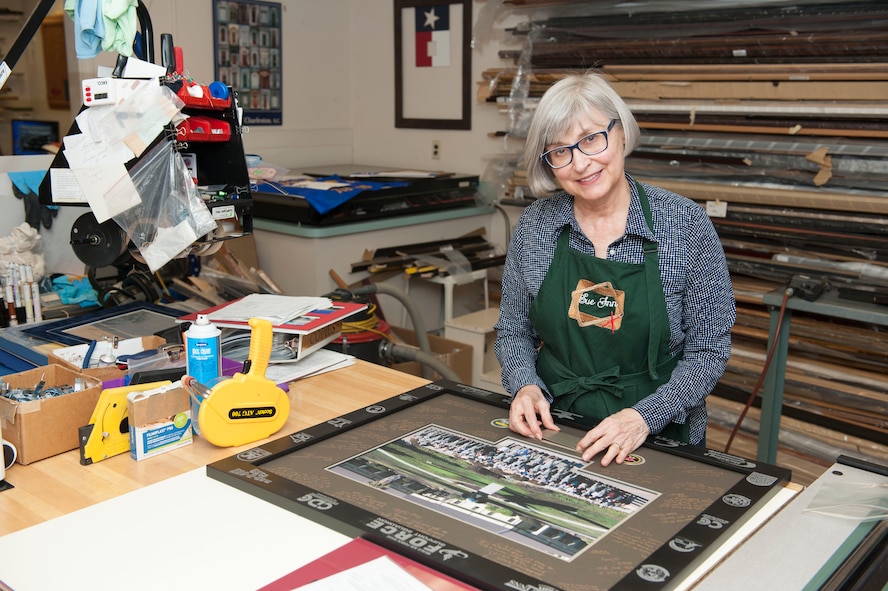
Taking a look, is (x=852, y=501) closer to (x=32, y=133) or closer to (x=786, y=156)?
(x=786, y=156)

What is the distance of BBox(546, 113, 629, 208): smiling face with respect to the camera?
5.74 ft

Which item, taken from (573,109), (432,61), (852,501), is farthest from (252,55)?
(852,501)

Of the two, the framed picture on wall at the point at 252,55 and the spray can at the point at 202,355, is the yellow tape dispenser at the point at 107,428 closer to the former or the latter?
the spray can at the point at 202,355

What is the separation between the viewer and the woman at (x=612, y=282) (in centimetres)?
176

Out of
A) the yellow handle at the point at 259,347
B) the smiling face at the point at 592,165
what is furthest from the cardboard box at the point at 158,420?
the smiling face at the point at 592,165

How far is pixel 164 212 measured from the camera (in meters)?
1.80

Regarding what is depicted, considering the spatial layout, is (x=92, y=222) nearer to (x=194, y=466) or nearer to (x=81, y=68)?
(x=194, y=466)

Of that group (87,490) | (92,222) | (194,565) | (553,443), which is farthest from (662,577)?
(92,222)

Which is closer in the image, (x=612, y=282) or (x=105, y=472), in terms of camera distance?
(x=105, y=472)

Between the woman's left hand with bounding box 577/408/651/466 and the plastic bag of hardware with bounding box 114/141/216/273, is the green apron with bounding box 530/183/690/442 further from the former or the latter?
the plastic bag of hardware with bounding box 114/141/216/273

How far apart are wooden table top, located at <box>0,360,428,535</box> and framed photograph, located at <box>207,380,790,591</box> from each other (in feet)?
0.32

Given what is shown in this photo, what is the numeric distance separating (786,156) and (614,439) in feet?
6.78

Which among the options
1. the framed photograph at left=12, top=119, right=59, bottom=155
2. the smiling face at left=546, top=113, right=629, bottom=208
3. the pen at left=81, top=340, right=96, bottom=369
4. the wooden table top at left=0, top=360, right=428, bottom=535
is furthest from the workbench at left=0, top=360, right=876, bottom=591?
the framed photograph at left=12, top=119, right=59, bottom=155

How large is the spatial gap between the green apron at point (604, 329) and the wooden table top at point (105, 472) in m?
0.40
